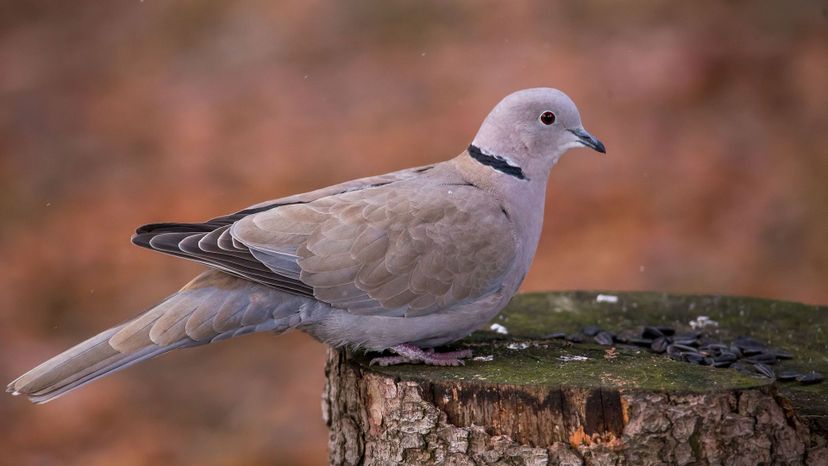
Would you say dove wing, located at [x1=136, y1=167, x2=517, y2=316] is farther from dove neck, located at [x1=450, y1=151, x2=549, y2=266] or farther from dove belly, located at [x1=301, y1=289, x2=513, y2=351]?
dove neck, located at [x1=450, y1=151, x2=549, y2=266]

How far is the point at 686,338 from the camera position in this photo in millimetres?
4969

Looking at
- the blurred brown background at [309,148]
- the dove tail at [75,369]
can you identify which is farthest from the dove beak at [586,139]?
the blurred brown background at [309,148]

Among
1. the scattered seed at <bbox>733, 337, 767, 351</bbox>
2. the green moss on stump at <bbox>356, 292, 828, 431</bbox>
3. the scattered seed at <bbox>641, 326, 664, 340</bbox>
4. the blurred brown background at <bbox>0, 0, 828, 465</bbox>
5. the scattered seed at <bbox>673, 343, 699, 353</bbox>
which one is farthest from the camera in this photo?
the blurred brown background at <bbox>0, 0, 828, 465</bbox>

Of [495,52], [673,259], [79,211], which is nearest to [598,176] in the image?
[673,259]

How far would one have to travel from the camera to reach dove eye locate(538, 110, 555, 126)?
15.5ft

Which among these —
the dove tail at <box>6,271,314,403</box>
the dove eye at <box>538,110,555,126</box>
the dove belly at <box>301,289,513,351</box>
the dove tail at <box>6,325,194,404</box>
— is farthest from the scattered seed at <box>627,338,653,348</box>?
the dove tail at <box>6,325,194,404</box>

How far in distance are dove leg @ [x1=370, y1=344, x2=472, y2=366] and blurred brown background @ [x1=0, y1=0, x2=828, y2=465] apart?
4.04 meters

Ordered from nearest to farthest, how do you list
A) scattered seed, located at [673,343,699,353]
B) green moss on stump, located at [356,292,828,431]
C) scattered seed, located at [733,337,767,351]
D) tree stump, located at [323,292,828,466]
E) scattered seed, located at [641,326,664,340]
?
tree stump, located at [323,292,828,466]
green moss on stump, located at [356,292,828,431]
scattered seed, located at [673,343,699,353]
scattered seed, located at [733,337,767,351]
scattered seed, located at [641,326,664,340]

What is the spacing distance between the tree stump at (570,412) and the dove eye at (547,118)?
3.44 ft

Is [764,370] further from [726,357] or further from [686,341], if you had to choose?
[686,341]

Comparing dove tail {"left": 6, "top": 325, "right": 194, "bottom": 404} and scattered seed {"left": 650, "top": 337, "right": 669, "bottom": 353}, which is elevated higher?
scattered seed {"left": 650, "top": 337, "right": 669, "bottom": 353}

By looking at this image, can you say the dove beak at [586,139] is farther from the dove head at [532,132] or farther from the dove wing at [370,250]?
the dove wing at [370,250]

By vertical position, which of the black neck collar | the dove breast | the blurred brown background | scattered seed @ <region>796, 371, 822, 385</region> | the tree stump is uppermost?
the blurred brown background

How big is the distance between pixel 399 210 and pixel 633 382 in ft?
4.17
